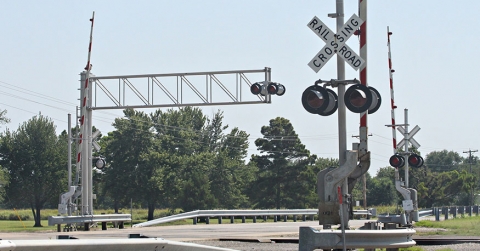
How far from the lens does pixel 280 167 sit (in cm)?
8538

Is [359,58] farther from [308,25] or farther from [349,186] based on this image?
[349,186]

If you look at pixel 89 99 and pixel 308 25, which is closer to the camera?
pixel 308 25

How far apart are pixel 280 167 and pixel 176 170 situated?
12458 mm

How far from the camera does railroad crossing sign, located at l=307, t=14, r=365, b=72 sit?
12852mm

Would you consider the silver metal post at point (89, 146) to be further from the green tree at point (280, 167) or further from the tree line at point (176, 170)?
the green tree at point (280, 167)

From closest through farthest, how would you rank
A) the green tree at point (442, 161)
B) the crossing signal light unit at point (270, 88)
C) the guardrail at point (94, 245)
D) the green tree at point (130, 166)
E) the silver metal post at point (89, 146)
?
1. the guardrail at point (94, 245)
2. the silver metal post at point (89, 146)
3. the crossing signal light unit at point (270, 88)
4. the green tree at point (130, 166)
5. the green tree at point (442, 161)

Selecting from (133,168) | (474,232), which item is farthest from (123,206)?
(474,232)

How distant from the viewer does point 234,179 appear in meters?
86.4

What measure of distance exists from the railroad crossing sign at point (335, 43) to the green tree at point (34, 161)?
177ft

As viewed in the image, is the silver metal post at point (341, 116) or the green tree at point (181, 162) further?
the green tree at point (181, 162)

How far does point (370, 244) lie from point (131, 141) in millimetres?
70325

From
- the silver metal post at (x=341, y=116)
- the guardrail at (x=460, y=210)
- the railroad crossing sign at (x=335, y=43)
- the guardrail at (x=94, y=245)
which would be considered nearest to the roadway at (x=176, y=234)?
the silver metal post at (x=341, y=116)

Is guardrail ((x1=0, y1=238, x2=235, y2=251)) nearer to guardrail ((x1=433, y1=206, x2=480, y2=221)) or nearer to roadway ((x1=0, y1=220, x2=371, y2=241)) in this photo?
roadway ((x1=0, y1=220, x2=371, y2=241))

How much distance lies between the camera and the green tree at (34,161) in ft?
212
